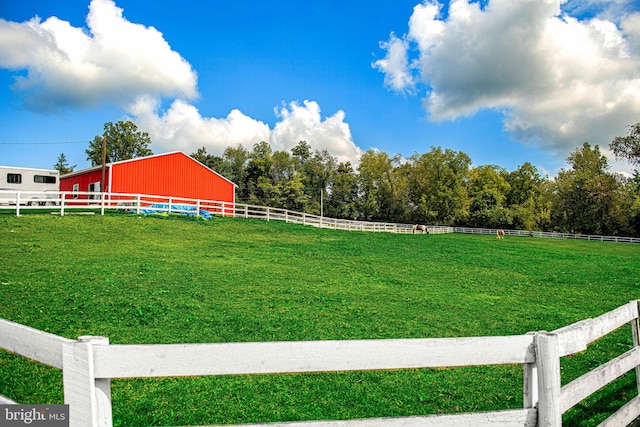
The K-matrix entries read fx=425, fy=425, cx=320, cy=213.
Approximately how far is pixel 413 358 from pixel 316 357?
0.63 meters

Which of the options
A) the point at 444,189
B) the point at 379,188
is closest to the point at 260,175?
the point at 379,188

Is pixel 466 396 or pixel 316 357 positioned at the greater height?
pixel 316 357

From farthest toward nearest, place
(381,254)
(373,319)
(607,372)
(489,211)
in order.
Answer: (489,211)
(381,254)
(373,319)
(607,372)

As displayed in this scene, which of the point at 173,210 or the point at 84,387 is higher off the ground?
the point at 173,210

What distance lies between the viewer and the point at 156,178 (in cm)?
3247

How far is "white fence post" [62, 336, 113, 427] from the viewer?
2303mm

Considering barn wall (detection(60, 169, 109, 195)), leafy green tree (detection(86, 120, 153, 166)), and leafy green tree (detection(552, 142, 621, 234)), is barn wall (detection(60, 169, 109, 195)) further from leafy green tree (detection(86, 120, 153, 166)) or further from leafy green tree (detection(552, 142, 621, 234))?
leafy green tree (detection(552, 142, 621, 234))

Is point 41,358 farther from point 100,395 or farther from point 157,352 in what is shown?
point 157,352

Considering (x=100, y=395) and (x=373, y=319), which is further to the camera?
(x=373, y=319)

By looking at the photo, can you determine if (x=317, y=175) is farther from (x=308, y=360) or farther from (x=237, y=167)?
(x=308, y=360)

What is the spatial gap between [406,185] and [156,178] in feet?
155

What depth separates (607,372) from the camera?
3.65 m

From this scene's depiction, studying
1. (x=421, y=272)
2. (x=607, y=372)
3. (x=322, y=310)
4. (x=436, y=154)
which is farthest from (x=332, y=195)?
(x=607, y=372)

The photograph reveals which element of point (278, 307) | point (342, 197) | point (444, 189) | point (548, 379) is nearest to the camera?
point (548, 379)
